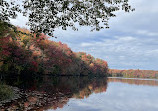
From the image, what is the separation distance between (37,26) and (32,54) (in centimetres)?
4159

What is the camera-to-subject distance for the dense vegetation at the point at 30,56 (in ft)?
121

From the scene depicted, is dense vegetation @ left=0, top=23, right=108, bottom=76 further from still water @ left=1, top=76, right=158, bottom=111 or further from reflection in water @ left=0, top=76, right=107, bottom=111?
still water @ left=1, top=76, right=158, bottom=111

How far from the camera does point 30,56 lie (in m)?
50.4

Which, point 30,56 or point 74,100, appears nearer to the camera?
point 74,100

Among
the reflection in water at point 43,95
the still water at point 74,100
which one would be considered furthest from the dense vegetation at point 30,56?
the still water at point 74,100

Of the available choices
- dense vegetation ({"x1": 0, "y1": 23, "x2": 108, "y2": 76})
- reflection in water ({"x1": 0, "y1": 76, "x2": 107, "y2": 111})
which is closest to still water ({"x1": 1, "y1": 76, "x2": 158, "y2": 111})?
reflection in water ({"x1": 0, "y1": 76, "x2": 107, "y2": 111})

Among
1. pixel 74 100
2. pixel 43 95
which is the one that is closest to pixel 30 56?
pixel 43 95

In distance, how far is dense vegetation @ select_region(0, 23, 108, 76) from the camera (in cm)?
3675

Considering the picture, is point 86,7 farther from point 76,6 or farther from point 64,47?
point 64,47

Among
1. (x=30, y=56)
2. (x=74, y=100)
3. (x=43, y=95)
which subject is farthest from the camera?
(x=30, y=56)

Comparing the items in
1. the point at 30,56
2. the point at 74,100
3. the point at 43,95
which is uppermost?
the point at 30,56

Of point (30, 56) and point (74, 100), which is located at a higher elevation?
point (30, 56)

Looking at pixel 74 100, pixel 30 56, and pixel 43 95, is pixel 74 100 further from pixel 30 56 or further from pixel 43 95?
pixel 30 56

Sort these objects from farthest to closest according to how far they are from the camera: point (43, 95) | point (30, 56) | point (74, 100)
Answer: point (30, 56), point (43, 95), point (74, 100)
